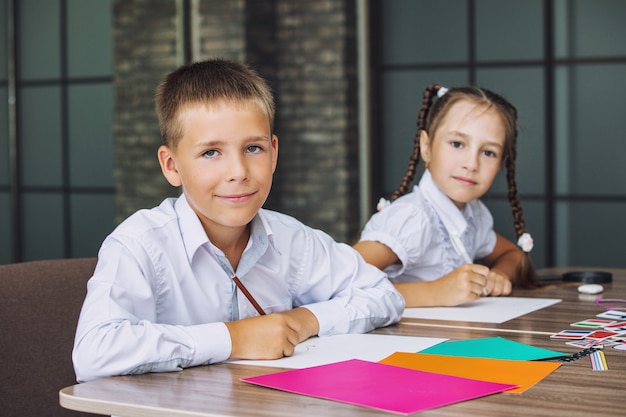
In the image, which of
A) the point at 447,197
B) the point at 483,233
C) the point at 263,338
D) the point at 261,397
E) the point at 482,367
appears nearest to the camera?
the point at 261,397

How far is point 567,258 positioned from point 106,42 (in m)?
3.22

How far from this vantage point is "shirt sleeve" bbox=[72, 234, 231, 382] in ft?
5.01

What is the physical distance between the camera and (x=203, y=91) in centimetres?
179

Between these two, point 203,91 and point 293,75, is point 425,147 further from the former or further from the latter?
point 293,75

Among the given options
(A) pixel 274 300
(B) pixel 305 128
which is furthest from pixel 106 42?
(A) pixel 274 300

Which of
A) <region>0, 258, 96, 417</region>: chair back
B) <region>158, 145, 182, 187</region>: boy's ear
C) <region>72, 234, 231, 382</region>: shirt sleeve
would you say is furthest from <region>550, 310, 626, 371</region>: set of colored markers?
<region>0, 258, 96, 417</region>: chair back

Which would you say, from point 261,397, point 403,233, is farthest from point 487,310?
point 261,397

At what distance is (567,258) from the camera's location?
217 inches

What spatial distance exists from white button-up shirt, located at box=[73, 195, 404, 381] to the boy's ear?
0.15 feet

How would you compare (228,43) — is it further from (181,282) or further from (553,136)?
(181,282)

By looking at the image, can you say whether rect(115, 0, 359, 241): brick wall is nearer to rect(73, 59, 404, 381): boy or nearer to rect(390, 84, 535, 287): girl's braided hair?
rect(390, 84, 535, 287): girl's braided hair

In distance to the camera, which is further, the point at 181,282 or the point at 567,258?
the point at 567,258

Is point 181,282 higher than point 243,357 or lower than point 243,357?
higher

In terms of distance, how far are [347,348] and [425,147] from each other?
1260 millimetres
